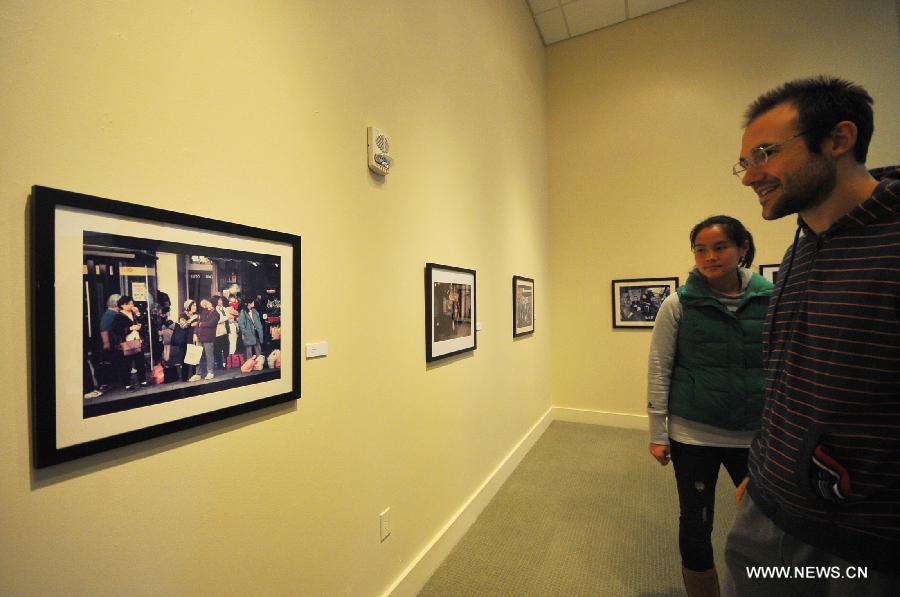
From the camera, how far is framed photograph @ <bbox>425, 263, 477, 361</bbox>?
207 centimetres

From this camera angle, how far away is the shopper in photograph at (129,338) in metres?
0.84

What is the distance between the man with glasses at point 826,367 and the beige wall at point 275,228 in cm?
132

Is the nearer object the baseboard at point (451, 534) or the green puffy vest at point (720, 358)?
the green puffy vest at point (720, 358)

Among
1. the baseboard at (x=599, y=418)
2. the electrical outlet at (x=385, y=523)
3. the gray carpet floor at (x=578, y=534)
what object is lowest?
the gray carpet floor at (x=578, y=534)

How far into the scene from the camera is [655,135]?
426 cm

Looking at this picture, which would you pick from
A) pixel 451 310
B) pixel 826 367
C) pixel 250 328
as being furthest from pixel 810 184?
pixel 451 310

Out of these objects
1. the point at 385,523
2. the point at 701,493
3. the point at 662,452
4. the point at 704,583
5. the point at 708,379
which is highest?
the point at 708,379

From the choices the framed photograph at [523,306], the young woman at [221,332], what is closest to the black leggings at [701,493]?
the young woman at [221,332]

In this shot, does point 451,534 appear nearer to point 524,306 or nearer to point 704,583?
point 704,583

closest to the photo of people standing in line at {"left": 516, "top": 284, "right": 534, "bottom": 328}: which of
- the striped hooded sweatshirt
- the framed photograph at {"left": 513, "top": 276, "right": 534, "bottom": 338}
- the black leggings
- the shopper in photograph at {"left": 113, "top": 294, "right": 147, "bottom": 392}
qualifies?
the framed photograph at {"left": 513, "top": 276, "right": 534, "bottom": 338}

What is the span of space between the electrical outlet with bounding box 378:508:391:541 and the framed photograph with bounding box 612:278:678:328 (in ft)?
11.8

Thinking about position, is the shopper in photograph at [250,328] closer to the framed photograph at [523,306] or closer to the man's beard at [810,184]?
the man's beard at [810,184]

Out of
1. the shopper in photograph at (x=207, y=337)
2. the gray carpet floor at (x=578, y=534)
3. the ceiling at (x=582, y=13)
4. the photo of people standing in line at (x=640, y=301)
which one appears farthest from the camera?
the photo of people standing in line at (x=640, y=301)

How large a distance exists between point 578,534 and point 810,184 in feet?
7.45
